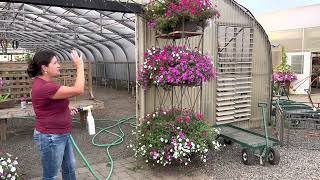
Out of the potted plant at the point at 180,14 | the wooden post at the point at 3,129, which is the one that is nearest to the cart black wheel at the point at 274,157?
the potted plant at the point at 180,14

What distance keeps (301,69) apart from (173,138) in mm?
11529

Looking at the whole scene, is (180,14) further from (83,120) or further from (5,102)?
(5,102)

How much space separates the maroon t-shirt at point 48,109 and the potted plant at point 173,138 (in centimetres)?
150

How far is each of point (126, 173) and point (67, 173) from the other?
46.9 inches

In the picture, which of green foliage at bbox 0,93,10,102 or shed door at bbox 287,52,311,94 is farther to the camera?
shed door at bbox 287,52,311,94

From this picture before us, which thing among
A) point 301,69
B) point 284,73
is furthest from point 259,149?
point 301,69

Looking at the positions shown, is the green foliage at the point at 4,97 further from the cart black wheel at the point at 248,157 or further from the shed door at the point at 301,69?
the shed door at the point at 301,69

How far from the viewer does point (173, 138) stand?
13.1 ft

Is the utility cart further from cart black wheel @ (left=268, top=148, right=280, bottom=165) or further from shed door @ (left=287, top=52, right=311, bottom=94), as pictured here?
shed door @ (left=287, top=52, right=311, bottom=94)

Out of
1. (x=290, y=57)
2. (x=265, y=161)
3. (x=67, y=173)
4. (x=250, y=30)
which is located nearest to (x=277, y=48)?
(x=290, y=57)

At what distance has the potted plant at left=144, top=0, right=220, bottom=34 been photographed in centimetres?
400

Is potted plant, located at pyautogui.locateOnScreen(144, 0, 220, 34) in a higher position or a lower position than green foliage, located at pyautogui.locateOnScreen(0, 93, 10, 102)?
higher

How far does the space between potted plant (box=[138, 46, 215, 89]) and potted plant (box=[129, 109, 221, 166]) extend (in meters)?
0.53

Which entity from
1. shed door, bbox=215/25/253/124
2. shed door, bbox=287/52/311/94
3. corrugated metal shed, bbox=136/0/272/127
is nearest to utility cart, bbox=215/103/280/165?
corrugated metal shed, bbox=136/0/272/127
